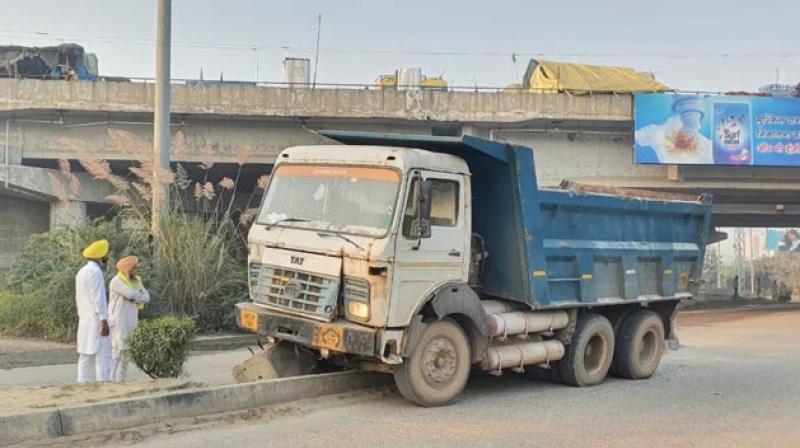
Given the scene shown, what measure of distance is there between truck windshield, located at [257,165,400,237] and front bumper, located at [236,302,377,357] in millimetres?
879

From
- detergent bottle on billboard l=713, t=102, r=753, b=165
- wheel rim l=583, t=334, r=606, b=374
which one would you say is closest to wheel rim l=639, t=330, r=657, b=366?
wheel rim l=583, t=334, r=606, b=374

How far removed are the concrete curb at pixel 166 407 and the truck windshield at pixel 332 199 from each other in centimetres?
156

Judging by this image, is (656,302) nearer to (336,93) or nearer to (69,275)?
(69,275)

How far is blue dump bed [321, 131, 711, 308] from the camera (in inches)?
323

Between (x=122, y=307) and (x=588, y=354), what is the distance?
564cm

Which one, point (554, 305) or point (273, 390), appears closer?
point (273, 390)

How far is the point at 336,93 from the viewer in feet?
70.0

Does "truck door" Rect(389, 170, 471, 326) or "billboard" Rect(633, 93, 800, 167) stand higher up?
"billboard" Rect(633, 93, 800, 167)

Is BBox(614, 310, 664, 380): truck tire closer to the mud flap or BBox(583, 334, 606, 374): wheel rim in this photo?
BBox(583, 334, 606, 374): wheel rim

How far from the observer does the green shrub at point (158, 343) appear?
24.2ft

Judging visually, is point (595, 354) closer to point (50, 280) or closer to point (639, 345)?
point (639, 345)

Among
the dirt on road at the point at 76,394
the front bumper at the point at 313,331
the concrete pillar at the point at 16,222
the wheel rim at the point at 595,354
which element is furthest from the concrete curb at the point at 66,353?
the concrete pillar at the point at 16,222

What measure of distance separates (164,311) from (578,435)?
8756 millimetres

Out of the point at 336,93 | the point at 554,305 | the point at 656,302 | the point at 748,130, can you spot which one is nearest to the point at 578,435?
the point at 554,305
